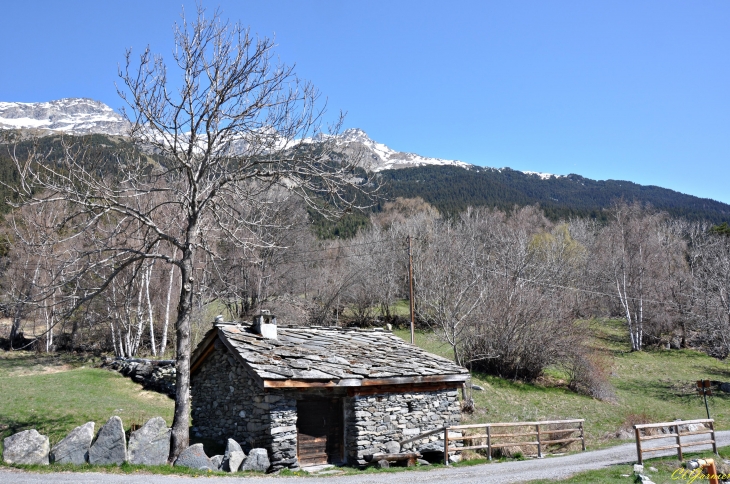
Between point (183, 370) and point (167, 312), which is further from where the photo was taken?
point (167, 312)

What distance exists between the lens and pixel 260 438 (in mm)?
13281

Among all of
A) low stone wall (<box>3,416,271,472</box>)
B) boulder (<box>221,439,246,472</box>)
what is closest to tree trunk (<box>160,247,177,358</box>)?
low stone wall (<box>3,416,271,472</box>)

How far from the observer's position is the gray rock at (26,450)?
1119 centimetres

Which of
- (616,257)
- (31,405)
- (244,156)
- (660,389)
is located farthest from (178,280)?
(616,257)

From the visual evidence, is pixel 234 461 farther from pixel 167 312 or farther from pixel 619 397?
pixel 619 397

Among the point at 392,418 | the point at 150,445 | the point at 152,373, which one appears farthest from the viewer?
the point at 152,373

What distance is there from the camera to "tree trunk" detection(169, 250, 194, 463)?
1251cm

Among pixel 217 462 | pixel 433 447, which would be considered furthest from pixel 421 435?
pixel 217 462

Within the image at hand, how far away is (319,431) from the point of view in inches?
574

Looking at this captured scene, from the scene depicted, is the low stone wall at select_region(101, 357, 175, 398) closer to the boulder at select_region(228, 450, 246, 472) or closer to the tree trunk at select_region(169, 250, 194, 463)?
the tree trunk at select_region(169, 250, 194, 463)

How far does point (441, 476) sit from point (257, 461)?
4286mm

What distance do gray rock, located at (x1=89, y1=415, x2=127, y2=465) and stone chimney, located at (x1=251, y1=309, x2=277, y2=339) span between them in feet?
15.7

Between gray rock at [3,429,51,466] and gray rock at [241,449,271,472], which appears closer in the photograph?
gray rock at [3,429,51,466]

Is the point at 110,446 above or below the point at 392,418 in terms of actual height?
above
